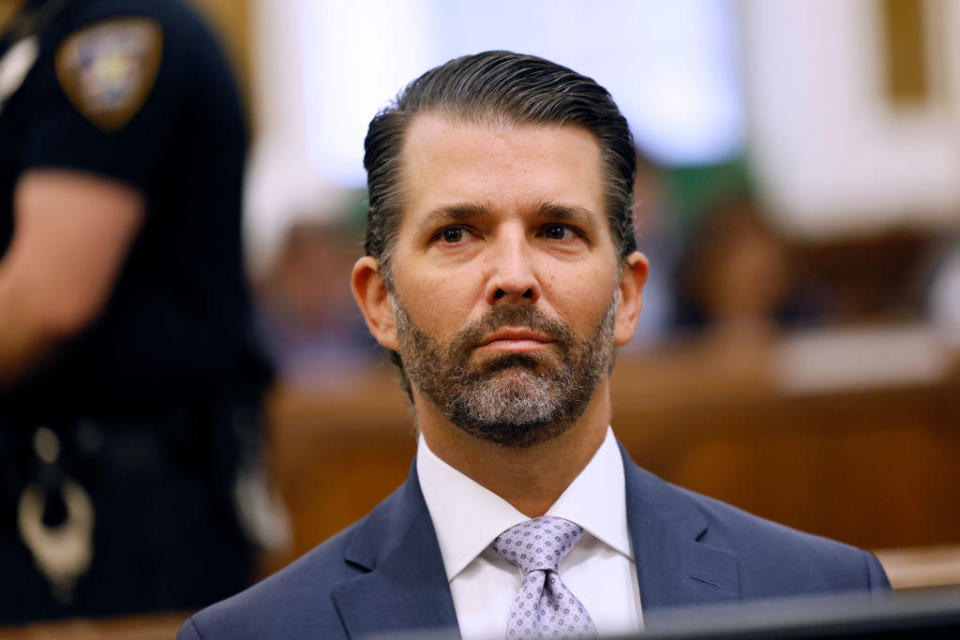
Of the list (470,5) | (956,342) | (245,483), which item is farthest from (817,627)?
(470,5)

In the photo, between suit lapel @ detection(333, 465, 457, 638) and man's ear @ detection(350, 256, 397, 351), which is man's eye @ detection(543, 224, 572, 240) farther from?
suit lapel @ detection(333, 465, 457, 638)

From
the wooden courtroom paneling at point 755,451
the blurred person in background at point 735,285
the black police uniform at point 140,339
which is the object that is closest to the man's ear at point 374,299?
the black police uniform at point 140,339

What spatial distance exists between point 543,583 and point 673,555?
18cm

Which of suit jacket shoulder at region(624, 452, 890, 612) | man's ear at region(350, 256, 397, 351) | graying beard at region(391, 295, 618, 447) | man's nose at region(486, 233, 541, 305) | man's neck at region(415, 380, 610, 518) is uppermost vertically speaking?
man's nose at region(486, 233, 541, 305)

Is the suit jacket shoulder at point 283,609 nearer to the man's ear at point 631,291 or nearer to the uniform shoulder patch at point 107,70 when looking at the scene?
the man's ear at point 631,291

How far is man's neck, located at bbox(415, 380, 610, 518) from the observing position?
1.67 metres

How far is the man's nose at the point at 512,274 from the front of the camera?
1571mm

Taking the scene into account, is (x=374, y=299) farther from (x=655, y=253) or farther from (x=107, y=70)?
(x=655, y=253)

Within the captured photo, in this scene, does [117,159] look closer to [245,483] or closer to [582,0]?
[245,483]

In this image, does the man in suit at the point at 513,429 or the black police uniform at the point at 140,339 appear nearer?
the man in suit at the point at 513,429

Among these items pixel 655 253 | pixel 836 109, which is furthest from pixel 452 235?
pixel 836 109

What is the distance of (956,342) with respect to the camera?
3822mm

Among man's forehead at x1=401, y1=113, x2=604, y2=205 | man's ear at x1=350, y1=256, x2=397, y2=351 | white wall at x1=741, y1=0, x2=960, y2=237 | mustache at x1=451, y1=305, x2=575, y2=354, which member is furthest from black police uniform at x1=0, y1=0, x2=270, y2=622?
white wall at x1=741, y1=0, x2=960, y2=237

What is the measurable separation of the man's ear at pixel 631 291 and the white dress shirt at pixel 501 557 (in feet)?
0.62
